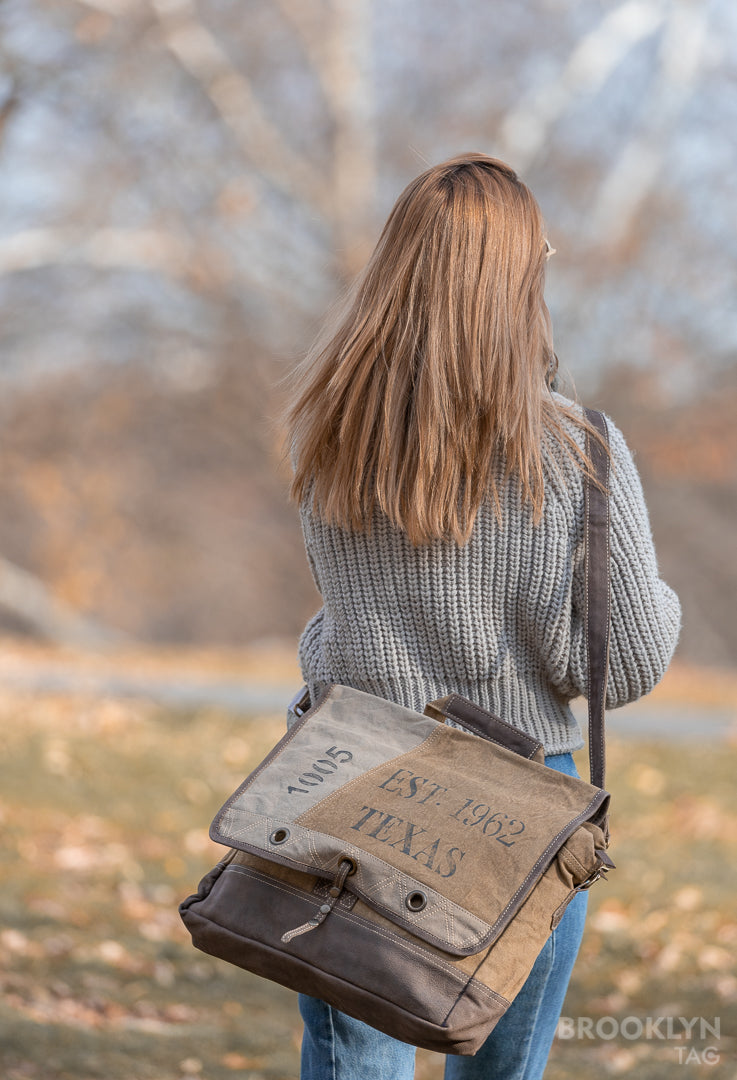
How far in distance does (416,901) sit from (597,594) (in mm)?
506

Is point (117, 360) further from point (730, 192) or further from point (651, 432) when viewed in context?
point (730, 192)

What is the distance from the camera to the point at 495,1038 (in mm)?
1650

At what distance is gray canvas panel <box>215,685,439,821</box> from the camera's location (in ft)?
4.87

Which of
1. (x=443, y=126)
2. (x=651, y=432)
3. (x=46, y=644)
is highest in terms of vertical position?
(x=443, y=126)

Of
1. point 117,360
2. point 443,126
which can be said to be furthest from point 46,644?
point 443,126

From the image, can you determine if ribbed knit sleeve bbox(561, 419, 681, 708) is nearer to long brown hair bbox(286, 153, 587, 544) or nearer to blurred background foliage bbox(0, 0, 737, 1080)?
long brown hair bbox(286, 153, 587, 544)

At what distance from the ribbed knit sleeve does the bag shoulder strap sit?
2 centimetres

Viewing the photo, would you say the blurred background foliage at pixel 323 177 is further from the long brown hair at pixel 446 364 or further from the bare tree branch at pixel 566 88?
the long brown hair at pixel 446 364

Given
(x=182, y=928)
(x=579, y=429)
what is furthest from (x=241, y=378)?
(x=579, y=429)

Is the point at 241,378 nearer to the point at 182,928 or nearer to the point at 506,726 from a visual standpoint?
the point at 182,928

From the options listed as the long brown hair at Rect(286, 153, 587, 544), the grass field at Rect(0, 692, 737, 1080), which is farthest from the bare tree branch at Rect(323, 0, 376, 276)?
the long brown hair at Rect(286, 153, 587, 544)

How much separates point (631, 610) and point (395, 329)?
1.75 ft

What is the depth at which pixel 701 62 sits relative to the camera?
11.5 metres

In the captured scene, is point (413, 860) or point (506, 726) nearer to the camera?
point (413, 860)
